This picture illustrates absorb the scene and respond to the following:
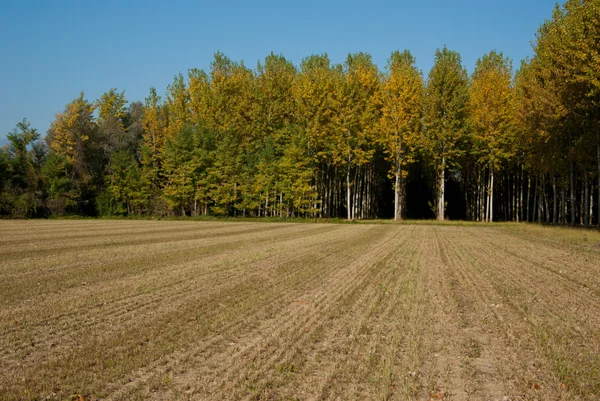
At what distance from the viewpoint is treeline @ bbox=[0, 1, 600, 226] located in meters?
35.6

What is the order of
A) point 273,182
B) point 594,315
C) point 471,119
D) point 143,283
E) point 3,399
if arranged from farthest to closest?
point 273,182 → point 471,119 → point 143,283 → point 594,315 → point 3,399

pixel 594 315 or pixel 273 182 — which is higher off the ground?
pixel 273 182

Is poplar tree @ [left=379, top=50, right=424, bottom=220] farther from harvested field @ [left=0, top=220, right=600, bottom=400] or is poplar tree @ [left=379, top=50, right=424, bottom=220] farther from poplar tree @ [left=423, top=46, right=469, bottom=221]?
harvested field @ [left=0, top=220, right=600, bottom=400]

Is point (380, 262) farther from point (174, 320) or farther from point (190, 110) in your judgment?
point (190, 110)

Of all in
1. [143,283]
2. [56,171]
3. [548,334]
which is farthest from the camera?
[56,171]

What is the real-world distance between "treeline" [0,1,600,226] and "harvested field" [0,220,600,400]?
2310 cm

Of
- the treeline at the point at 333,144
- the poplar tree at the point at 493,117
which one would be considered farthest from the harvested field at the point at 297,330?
the poplar tree at the point at 493,117

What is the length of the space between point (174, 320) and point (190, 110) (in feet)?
188

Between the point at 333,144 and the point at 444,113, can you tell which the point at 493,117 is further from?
the point at 333,144

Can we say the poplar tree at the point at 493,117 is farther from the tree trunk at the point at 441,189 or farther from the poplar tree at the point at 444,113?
the tree trunk at the point at 441,189

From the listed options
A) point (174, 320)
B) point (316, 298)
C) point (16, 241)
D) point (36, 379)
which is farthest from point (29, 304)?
point (16, 241)

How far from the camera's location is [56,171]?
2416 inches

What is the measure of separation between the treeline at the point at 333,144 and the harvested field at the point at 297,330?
75.8 ft

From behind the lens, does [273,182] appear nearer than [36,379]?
No
